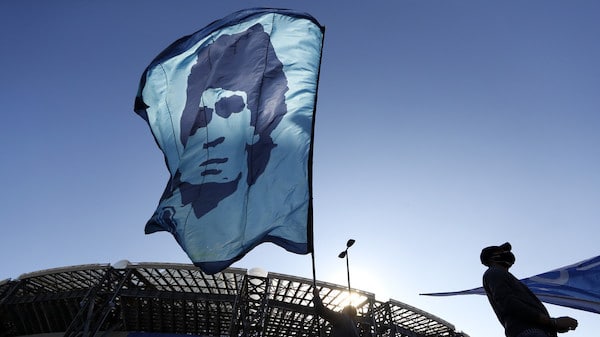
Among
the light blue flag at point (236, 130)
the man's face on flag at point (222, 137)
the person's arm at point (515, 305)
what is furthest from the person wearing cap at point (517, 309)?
the man's face on flag at point (222, 137)

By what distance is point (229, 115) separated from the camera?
4.54 meters

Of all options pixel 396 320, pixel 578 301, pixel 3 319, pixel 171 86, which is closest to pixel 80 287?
pixel 3 319

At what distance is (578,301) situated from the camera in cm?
414

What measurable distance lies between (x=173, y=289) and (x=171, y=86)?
15121mm

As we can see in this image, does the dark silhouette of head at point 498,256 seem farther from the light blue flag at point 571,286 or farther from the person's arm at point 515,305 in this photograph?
the light blue flag at point 571,286

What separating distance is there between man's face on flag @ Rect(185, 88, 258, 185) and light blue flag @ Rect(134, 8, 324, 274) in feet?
0.04

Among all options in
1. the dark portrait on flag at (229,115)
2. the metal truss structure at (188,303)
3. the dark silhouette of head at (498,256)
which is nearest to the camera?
the dark silhouette of head at (498,256)

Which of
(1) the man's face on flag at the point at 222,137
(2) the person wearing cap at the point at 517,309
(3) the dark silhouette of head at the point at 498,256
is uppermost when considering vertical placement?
(1) the man's face on flag at the point at 222,137

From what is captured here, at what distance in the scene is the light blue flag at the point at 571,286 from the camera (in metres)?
4.14

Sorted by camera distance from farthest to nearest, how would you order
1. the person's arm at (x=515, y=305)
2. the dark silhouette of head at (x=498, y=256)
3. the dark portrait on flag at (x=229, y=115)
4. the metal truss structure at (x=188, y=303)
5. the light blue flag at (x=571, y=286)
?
1. the metal truss structure at (x=188, y=303)
2. the light blue flag at (x=571, y=286)
3. the dark portrait on flag at (x=229, y=115)
4. the dark silhouette of head at (x=498, y=256)
5. the person's arm at (x=515, y=305)

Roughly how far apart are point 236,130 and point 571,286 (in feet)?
15.3

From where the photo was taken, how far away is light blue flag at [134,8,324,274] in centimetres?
361

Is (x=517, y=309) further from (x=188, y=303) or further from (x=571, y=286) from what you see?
(x=188, y=303)

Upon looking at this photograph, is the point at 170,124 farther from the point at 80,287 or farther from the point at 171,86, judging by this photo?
the point at 80,287
